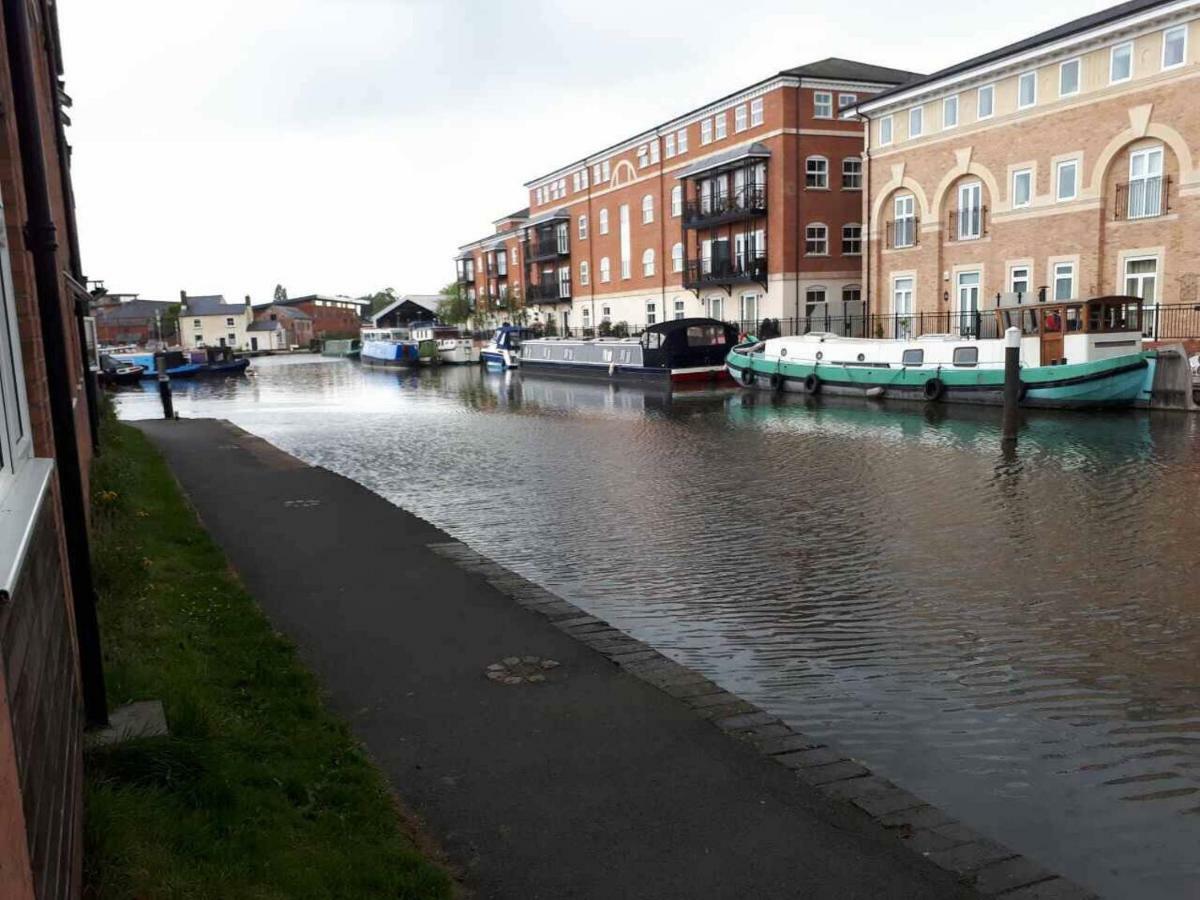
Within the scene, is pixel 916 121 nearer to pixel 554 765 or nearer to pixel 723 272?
pixel 723 272

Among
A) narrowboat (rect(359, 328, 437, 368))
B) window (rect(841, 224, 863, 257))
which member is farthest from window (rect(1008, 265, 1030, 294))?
narrowboat (rect(359, 328, 437, 368))

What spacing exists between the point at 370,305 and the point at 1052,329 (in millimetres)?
144182

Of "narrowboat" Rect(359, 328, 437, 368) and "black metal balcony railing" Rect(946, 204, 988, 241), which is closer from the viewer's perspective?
"black metal balcony railing" Rect(946, 204, 988, 241)

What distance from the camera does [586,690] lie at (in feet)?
19.1

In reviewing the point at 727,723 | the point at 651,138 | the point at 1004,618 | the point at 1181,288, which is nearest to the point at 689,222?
the point at 651,138

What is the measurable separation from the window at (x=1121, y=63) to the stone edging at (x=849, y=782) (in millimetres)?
29551

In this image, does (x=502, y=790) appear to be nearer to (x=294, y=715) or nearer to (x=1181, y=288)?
(x=294, y=715)

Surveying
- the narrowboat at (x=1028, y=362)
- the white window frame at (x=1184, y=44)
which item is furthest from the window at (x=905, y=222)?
the white window frame at (x=1184, y=44)

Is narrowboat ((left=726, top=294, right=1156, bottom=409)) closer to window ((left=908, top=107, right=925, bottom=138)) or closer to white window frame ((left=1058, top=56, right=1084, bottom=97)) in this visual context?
white window frame ((left=1058, top=56, right=1084, bottom=97))

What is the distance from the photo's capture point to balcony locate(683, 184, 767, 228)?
44.6 meters

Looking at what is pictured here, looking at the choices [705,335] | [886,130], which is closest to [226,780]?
[705,335]

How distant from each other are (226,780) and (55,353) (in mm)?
2077

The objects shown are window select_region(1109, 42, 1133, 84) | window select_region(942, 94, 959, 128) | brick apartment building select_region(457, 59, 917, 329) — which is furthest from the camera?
brick apartment building select_region(457, 59, 917, 329)

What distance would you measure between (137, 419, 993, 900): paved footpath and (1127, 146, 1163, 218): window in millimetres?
27755
